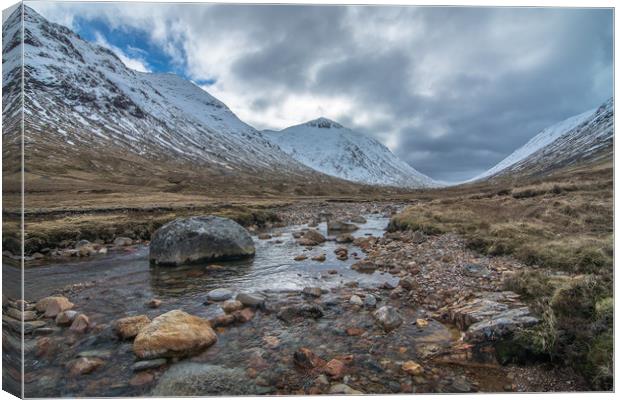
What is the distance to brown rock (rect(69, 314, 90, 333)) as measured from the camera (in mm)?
7008

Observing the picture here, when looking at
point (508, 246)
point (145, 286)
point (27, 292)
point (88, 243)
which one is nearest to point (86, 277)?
point (27, 292)

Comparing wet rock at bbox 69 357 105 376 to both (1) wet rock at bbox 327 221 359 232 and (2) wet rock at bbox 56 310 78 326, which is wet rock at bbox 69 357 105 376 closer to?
(2) wet rock at bbox 56 310 78 326

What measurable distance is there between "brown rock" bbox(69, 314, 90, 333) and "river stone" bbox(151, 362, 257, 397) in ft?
9.26

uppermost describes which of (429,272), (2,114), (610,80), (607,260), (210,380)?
(610,80)

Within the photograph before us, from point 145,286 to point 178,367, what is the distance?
5612mm

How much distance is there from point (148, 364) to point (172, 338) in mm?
514

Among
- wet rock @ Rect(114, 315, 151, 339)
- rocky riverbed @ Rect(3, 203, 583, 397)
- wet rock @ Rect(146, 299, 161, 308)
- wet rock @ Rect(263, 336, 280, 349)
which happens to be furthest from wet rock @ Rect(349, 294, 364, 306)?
wet rock @ Rect(146, 299, 161, 308)

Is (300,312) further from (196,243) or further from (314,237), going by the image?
(314,237)

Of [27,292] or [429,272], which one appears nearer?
[27,292]

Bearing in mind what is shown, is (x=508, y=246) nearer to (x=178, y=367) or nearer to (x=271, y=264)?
Result: (x=271, y=264)

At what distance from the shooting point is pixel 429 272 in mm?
10117

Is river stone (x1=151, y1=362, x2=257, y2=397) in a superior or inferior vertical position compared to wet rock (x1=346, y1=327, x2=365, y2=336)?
inferior

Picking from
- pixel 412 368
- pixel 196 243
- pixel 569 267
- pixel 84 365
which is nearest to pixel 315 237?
pixel 196 243

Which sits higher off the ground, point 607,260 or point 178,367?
point 607,260
